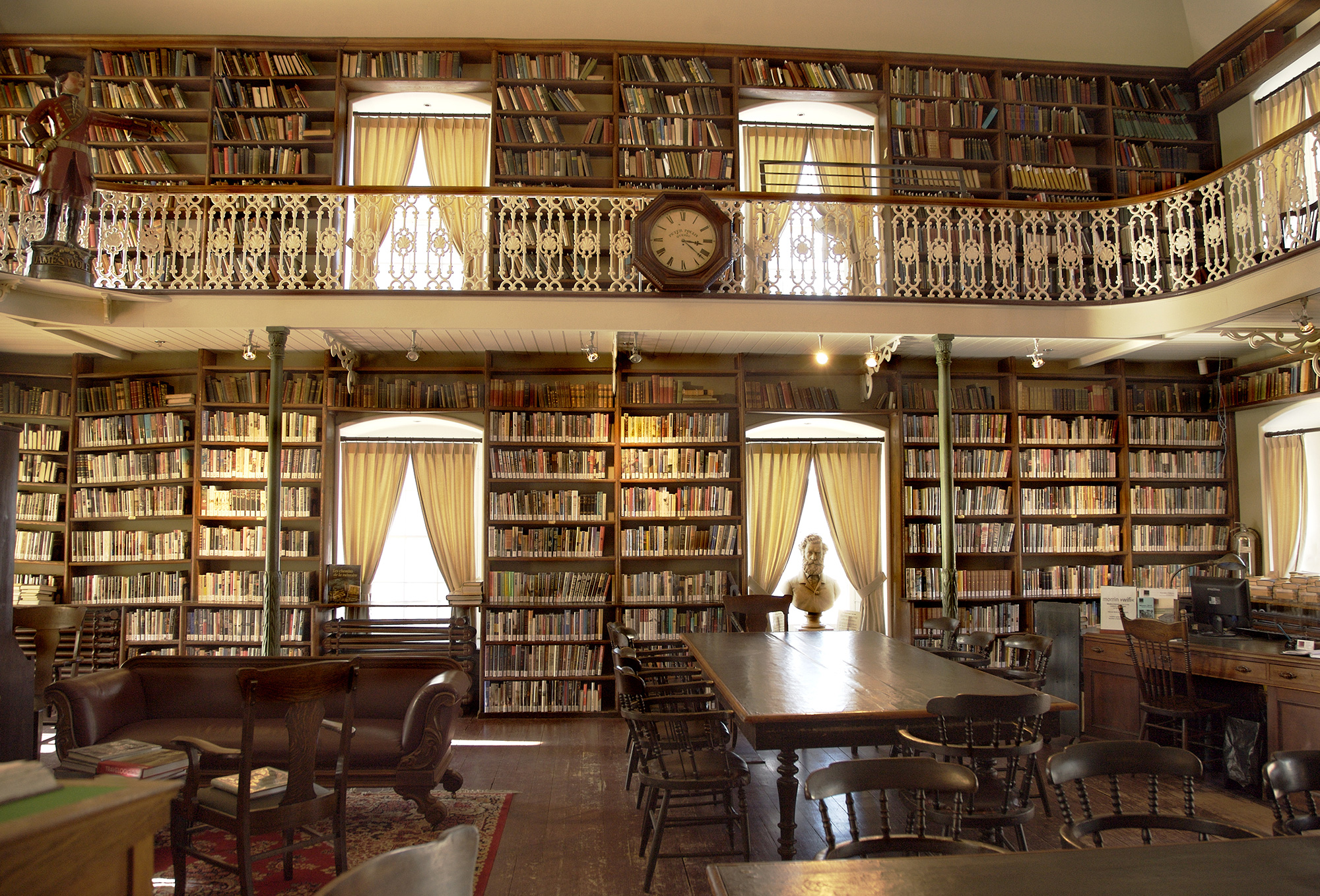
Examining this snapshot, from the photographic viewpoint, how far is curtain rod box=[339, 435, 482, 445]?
7.86m

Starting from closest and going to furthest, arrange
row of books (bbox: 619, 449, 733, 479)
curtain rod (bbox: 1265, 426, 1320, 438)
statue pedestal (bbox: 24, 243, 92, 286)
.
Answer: statue pedestal (bbox: 24, 243, 92, 286)
curtain rod (bbox: 1265, 426, 1320, 438)
row of books (bbox: 619, 449, 733, 479)

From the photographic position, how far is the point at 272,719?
4.80 m

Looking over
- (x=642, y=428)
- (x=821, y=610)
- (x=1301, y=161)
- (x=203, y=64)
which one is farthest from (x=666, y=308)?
(x=203, y=64)

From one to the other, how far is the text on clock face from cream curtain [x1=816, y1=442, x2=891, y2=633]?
251 centimetres

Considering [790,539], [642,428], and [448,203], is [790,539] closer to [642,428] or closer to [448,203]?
[642,428]

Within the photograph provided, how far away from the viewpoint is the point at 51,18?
7.88 meters

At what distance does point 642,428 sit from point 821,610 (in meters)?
2.27

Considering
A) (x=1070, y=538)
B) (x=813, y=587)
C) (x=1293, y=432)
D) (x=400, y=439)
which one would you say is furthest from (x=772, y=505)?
(x=1293, y=432)

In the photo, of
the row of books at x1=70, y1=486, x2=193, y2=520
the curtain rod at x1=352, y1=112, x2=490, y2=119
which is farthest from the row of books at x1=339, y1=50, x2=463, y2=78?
the row of books at x1=70, y1=486, x2=193, y2=520

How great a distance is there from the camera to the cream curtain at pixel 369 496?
305 inches

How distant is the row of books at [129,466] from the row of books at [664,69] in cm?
533

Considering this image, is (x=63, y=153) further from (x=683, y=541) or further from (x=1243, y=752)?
(x=1243, y=752)

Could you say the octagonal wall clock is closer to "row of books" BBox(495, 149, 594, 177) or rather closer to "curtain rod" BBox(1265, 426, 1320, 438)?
"row of books" BBox(495, 149, 594, 177)

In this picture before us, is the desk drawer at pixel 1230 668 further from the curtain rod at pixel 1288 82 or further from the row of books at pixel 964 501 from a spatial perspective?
the curtain rod at pixel 1288 82
